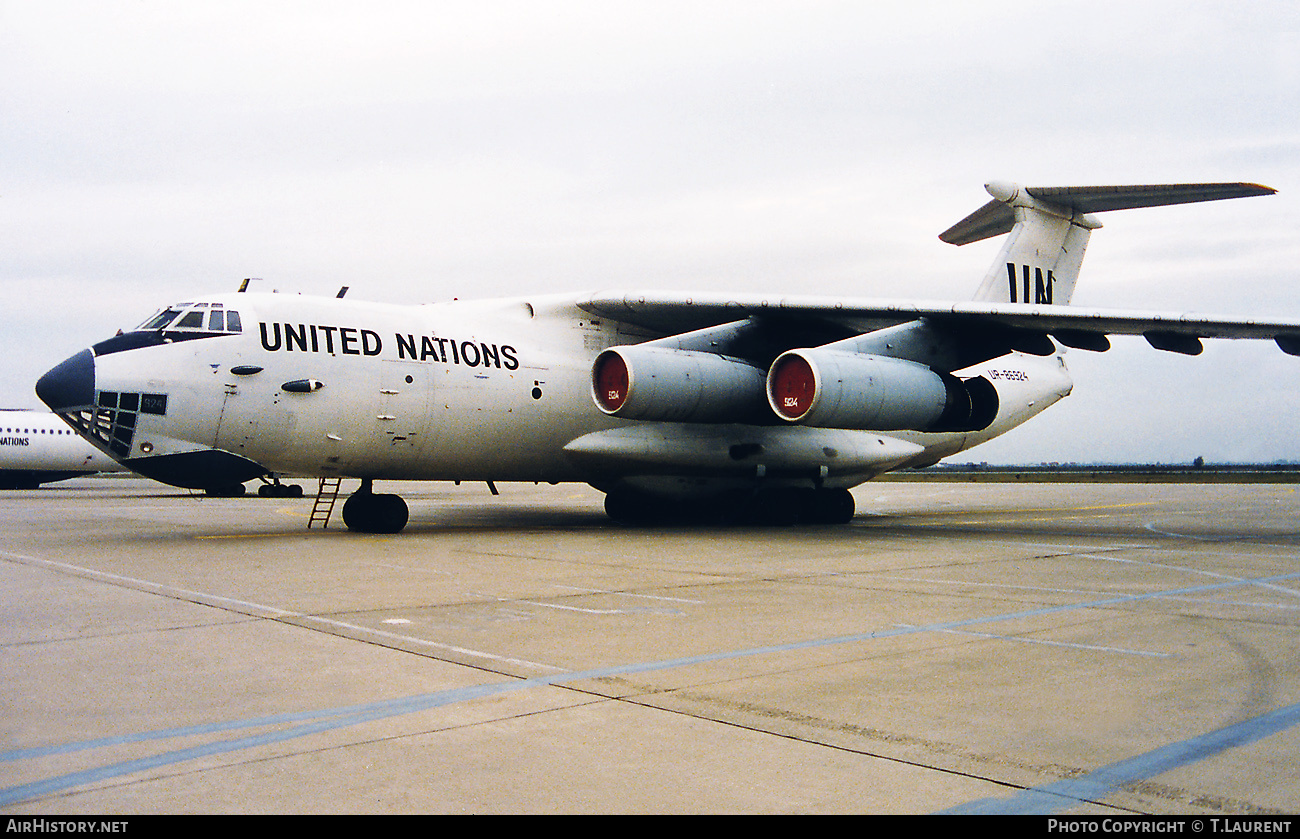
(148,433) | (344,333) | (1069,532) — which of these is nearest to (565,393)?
(344,333)

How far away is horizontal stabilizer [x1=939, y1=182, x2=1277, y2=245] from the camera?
517 inches

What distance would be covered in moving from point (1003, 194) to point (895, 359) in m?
4.17

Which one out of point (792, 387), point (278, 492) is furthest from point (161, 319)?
point (278, 492)

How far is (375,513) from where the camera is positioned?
13.2m

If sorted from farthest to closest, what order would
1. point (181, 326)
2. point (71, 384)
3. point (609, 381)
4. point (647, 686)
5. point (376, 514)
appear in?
point (609, 381), point (376, 514), point (181, 326), point (71, 384), point (647, 686)

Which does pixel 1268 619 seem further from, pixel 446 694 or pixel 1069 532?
pixel 1069 532

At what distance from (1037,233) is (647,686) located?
14.3m

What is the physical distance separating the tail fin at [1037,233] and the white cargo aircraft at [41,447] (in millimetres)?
26274

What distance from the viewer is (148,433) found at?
440 inches

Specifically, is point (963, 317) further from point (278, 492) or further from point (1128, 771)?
point (278, 492)

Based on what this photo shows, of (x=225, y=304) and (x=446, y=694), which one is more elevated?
(x=225, y=304)

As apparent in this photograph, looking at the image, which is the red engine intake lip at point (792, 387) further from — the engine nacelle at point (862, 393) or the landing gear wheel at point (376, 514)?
the landing gear wheel at point (376, 514)

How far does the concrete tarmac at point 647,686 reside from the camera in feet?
10.1

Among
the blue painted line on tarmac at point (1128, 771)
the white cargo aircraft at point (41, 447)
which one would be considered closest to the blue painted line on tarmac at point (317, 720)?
the blue painted line on tarmac at point (1128, 771)
